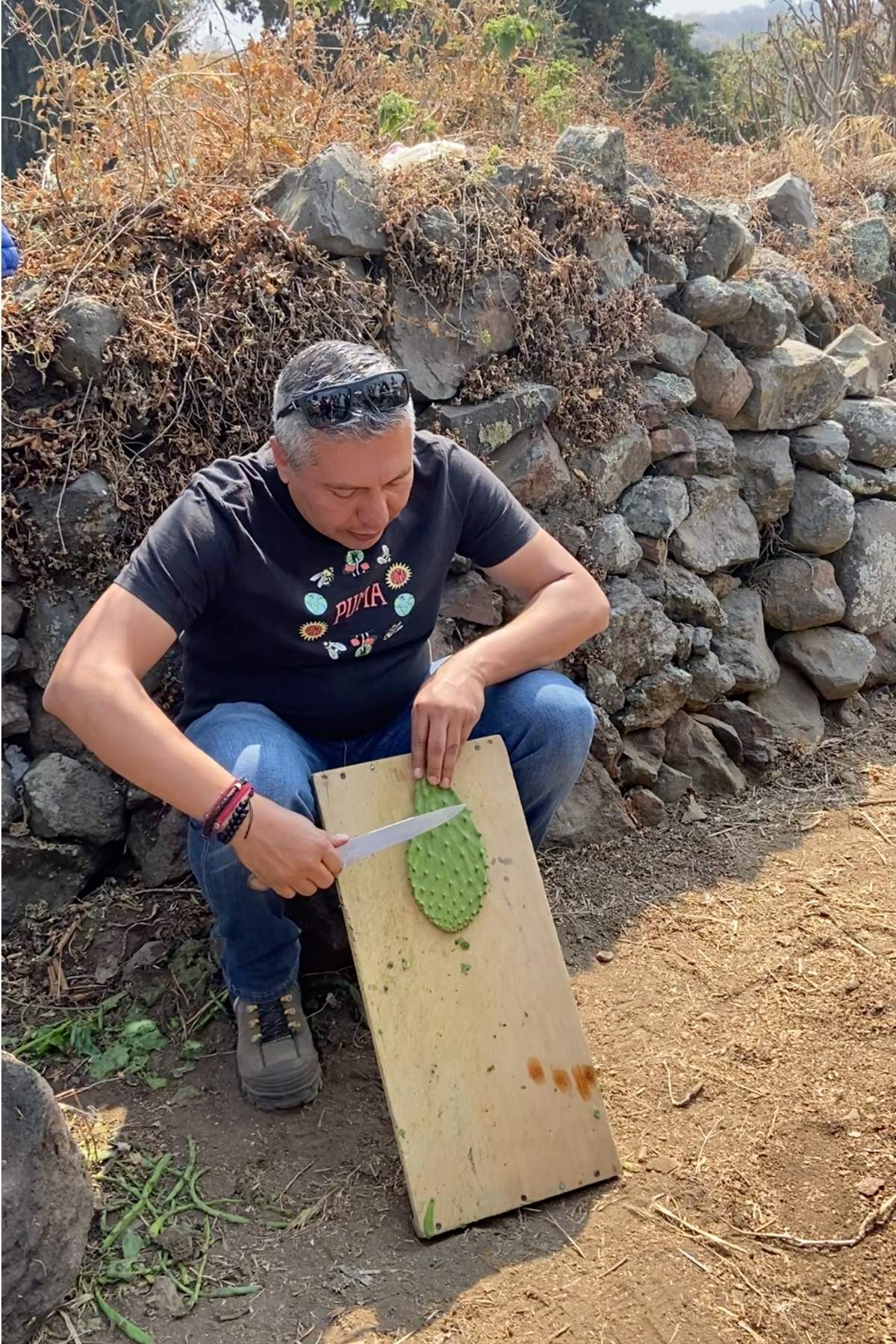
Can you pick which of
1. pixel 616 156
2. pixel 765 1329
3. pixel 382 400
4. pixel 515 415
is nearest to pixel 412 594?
pixel 382 400

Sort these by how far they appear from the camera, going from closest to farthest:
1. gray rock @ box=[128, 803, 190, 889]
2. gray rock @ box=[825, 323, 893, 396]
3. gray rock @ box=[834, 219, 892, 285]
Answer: gray rock @ box=[128, 803, 190, 889] < gray rock @ box=[825, 323, 893, 396] < gray rock @ box=[834, 219, 892, 285]

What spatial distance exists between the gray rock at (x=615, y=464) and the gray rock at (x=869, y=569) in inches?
41.7

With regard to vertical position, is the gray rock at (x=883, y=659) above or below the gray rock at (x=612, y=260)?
below

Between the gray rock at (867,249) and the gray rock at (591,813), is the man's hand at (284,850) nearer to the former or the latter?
the gray rock at (591,813)

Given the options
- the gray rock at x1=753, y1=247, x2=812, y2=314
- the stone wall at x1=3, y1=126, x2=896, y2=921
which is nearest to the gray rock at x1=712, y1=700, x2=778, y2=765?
the stone wall at x1=3, y1=126, x2=896, y2=921

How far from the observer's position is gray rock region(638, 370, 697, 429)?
12.3 ft

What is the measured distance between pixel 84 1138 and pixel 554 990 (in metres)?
0.99

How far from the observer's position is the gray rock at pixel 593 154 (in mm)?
3691

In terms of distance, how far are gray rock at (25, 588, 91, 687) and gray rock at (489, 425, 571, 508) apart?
1.33 metres

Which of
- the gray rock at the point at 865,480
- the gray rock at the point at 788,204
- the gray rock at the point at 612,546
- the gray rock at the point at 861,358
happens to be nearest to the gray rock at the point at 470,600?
the gray rock at the point at 612,546

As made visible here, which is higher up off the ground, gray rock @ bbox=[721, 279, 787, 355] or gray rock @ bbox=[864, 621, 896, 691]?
gray rock @ bbox=[721, 279, 787, 355]

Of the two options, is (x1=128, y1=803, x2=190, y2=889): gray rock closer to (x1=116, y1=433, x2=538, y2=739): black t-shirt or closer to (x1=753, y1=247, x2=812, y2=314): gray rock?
(x1=116, y1=433, x2=538, y2=739): black t-shirt

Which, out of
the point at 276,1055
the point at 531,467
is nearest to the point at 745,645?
the point at 531,467

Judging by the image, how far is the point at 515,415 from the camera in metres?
3.29
